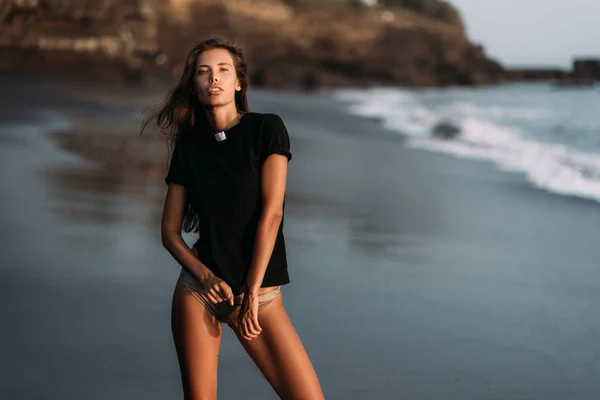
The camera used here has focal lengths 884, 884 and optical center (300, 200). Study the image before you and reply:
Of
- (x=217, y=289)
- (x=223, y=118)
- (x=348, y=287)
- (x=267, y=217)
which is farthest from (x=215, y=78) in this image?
(x=348, y=287)

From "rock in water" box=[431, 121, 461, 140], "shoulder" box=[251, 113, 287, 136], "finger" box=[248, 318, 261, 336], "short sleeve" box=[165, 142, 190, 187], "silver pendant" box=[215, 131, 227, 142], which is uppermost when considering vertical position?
"shoulder" box=[251, 113, 287, 136]

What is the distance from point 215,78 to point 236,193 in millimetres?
394

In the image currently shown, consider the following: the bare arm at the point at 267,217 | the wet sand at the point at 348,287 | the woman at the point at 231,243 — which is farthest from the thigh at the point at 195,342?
the wet sand at the point at 348,287

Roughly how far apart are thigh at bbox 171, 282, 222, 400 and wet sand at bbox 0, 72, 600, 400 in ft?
3.07

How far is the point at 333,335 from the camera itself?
15.2 ft

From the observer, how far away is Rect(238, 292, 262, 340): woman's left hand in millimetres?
2656

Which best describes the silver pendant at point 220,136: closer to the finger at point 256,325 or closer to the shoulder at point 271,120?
the shoulder at point 271,120

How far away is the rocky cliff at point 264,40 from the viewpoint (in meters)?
45.5

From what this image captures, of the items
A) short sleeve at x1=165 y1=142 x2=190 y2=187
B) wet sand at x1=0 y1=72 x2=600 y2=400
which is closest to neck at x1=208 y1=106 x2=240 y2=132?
short sleeve at x1=165 y1=142 x2=190 y2=187

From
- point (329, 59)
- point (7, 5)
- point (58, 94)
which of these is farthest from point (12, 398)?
point (329, 59)

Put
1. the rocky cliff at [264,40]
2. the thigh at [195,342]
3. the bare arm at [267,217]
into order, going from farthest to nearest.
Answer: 1. the rocky cliff at [264,40]
2. the thigh at [195,342]
3. the bare arm at [267,217]

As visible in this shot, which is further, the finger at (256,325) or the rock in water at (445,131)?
the rock in water at (445,131)

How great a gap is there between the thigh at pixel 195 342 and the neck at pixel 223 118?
1.73ft

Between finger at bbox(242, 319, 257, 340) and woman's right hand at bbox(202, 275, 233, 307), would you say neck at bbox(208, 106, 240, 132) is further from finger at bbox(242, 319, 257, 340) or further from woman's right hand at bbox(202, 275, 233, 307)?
finger at bbox(242, 319, 257, 340)
